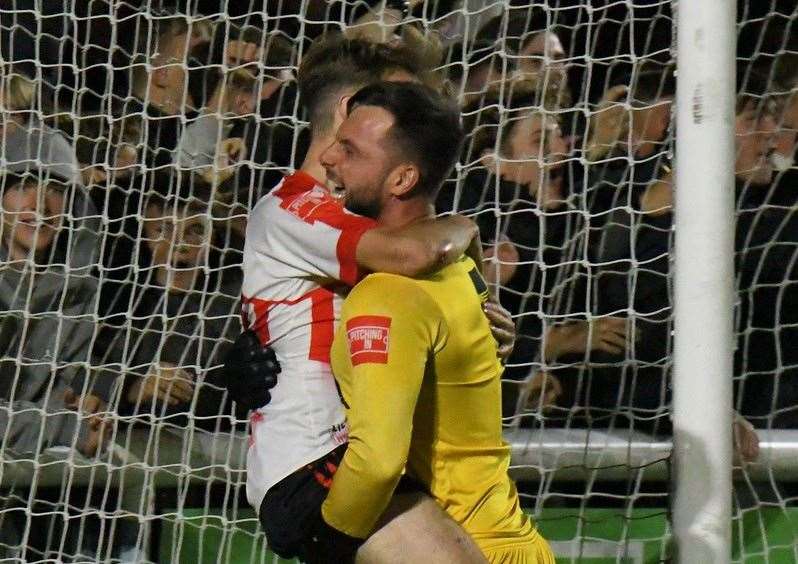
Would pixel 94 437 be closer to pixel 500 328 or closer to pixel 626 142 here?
pixel 500 328

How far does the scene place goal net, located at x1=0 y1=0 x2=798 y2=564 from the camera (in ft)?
7.61


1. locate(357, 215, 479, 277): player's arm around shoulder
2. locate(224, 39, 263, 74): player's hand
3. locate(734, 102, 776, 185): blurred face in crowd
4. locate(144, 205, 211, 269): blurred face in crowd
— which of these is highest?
locate(224, 39, 263, 74): player's hand

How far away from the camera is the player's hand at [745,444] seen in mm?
2209

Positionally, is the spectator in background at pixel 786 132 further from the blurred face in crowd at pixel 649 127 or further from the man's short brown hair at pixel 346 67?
the man's short brown hair at pixel 346 67

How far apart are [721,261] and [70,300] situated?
1.38m

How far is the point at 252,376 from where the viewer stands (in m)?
1.75

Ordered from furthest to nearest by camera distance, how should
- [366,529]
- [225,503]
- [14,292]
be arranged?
[14,292] → [225,503] → [366,529]

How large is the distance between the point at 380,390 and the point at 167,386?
1054 millimetres

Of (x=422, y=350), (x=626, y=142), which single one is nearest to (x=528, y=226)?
(x=626, y=142)

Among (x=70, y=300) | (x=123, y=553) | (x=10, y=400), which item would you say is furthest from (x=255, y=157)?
(x=123, y=553)

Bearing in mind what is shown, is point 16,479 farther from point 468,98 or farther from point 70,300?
point 468,98

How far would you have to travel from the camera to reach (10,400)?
249 cm

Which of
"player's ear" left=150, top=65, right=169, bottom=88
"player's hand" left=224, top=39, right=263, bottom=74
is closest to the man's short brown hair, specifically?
"player's hand" left=224, top=39, right=263, bottom=74

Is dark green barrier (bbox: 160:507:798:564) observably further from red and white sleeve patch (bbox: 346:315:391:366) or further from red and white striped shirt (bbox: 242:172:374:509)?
red and white sleeve patch (bbox: 346:315:391:366)
